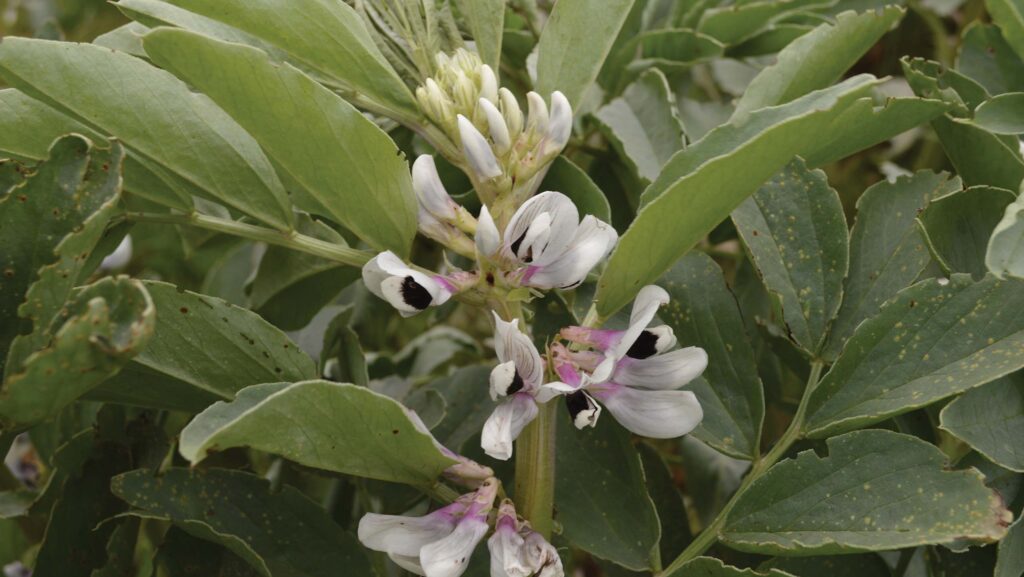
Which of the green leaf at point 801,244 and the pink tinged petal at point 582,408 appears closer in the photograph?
the pink tinged petal at point 582,408

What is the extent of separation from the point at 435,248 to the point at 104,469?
52 centimetres

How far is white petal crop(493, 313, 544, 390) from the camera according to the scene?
1.81 feet

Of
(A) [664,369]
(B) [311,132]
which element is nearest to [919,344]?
(A) [664,369]

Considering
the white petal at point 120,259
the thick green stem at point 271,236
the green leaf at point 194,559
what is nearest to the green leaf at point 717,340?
the thick green stem at point 271,236

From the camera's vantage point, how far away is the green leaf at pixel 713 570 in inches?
22.7

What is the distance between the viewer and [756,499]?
0.65 m

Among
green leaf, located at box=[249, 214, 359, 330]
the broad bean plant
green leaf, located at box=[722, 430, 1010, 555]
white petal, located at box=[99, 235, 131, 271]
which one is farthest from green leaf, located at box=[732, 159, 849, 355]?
white petal, located at box=[99, 235, 131, 271]

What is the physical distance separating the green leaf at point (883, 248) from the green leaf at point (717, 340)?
6 cm

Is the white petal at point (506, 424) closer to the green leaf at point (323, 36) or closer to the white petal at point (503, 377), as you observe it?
the white petal at point (503, 377)

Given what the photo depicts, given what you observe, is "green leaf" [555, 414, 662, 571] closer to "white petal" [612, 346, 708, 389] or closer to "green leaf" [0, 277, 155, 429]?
"white petal" [612, 346, 708, 389]

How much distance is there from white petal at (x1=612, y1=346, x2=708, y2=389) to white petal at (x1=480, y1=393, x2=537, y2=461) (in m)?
0.06

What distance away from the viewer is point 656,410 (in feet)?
1.96

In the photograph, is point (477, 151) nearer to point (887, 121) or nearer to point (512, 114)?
point (512, 114)

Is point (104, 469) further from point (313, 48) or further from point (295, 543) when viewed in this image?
point (313, 48)
